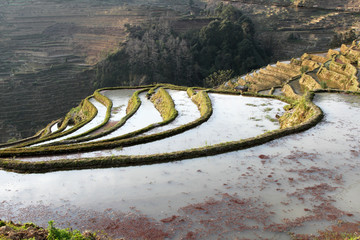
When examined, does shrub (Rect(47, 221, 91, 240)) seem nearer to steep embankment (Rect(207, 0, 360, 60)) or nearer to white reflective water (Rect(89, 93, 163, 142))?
white reflective water (Rect(89, 93, 163, 142))

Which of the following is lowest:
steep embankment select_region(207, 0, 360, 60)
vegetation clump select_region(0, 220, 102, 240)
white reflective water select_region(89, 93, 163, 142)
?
white reflective water select_region(89, 93, 163, 142)

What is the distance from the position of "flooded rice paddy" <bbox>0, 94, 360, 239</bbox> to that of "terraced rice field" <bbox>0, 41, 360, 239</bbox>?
0.02 meters

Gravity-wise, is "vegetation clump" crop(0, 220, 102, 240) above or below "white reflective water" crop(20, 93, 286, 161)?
above

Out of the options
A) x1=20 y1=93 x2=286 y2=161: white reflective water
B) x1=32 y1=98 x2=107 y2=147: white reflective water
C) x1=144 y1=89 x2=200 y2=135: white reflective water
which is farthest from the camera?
x1=32 y1=98 x2=107 y2=147: white reflective water

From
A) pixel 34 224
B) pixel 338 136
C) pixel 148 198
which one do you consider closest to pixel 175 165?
pixel 148 198

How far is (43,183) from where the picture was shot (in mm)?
6949

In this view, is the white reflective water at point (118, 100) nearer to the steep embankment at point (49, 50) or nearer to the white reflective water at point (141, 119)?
the white reflective water at point (141, 119)

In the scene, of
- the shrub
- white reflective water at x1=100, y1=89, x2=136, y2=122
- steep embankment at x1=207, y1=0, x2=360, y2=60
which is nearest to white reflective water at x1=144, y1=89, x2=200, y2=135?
white reflective water at x1=100, y1=89, x2=136, y2=122

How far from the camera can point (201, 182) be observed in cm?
678

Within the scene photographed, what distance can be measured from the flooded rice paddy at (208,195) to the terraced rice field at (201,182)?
0.07 ft

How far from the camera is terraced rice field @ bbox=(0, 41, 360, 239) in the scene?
17.3 feet

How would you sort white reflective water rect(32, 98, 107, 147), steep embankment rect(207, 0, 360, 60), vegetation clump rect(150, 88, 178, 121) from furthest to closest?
1. steep embankment rect(207, 0, 360, 60)
2. white reflective water rect(32, 98, 107, 147)
3. vegetation clump rect(150, 88, 178, 121)

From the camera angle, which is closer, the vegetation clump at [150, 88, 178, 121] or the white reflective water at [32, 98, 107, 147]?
the vegetation clump at [150, 88, 178, 121]

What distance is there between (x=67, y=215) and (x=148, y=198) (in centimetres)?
163
